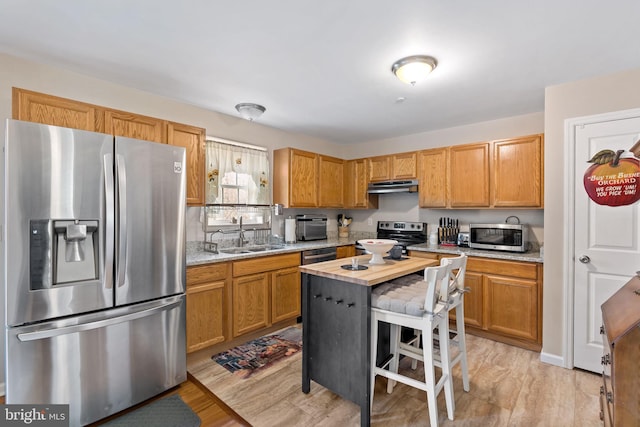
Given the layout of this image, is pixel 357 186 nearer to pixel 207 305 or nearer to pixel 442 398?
pixel 207 305

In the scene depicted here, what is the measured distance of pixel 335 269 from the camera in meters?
2.07

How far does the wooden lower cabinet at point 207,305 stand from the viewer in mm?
2594

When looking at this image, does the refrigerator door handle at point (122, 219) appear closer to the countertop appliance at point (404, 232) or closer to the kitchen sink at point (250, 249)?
the kitchen sink at point (250, 249)

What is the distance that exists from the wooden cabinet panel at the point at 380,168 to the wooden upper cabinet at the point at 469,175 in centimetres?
86

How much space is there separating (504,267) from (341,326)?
199cm

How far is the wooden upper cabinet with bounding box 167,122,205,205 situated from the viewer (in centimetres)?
285

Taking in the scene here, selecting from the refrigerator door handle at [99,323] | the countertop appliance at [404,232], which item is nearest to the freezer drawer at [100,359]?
the refrigerator door handle at [99,323]

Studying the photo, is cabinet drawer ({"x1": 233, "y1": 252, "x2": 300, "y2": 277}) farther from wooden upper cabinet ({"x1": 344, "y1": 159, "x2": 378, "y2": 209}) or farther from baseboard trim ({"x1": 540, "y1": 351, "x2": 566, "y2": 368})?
baseboard trim ({"x1": 540, "y1": 351, "x2": 566, "y2": 368})

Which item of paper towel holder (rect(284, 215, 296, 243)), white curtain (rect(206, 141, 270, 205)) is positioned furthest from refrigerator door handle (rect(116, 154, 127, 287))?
paper towel holder (rect(284, 215, 296, 243))

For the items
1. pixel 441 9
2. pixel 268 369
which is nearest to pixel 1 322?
pixel 268 369

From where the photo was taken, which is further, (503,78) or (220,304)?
(220,304)

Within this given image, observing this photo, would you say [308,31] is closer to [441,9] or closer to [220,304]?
[441,9]

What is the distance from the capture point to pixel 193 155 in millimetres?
2990

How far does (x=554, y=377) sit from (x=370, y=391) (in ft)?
5.48
